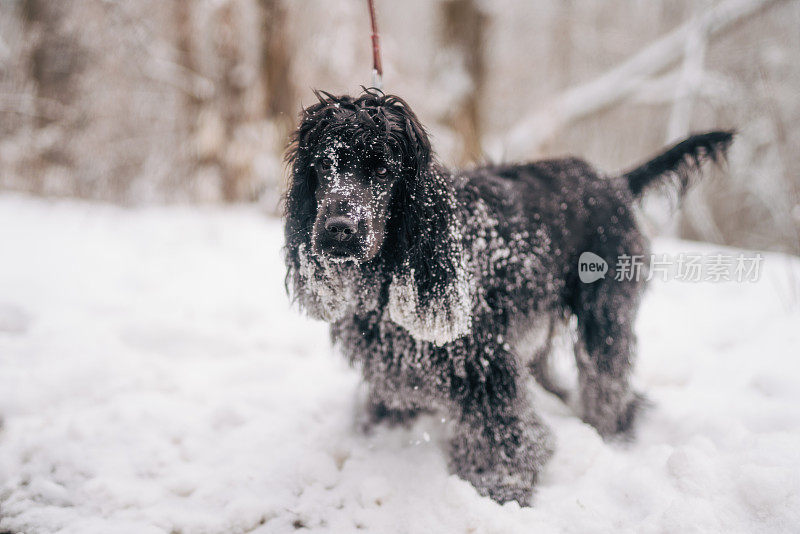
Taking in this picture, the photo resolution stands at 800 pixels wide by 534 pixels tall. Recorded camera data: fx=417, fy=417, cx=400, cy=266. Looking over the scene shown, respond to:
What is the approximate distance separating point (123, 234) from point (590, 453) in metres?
5.75

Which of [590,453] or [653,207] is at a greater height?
[653,207]

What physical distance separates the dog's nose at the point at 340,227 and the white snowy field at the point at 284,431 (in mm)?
1265

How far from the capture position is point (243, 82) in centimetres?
642

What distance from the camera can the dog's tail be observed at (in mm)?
2592

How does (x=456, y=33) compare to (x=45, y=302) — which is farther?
(x=456, y=33)

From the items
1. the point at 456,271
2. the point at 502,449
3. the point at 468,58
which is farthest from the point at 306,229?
the point at 468,58

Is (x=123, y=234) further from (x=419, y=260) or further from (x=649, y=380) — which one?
(x=649, y=380)

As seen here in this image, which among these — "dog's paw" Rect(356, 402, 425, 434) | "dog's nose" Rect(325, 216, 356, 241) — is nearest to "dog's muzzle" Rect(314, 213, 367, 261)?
"dog's nose" Rect(325, 216, 356, 241)

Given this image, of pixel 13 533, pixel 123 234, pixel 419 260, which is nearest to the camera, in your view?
pixel 13 533

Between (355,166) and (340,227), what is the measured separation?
0.32 meters

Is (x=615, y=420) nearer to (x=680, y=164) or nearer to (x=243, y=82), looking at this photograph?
(x=680, y=164)

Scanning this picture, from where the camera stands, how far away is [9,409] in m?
2.37

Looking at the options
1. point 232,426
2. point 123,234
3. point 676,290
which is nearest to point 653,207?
point 676,290

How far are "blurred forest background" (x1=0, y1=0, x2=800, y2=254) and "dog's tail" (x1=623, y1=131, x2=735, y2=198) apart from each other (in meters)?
3.72
